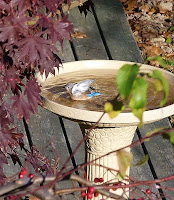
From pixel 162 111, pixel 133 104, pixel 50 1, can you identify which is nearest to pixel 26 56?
pixel 50 1

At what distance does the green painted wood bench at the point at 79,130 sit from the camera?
9.78 feet

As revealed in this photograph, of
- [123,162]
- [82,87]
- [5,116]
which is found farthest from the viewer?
[82,87]

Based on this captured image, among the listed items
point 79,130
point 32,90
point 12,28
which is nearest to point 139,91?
point 12,28

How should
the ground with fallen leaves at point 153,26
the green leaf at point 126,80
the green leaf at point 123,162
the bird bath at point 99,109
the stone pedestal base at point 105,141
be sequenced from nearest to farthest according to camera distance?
the green leaf at point 126,80 < the green leaf at point 123,162 < the bird bath at point 99,109 < the stone pedestal base at point 105,141 < the ground with fallen leaves at point 153,26

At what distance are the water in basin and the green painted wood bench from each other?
2.10 ft

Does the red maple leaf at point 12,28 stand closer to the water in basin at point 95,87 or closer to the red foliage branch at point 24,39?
the red foliage branch at point 24,39

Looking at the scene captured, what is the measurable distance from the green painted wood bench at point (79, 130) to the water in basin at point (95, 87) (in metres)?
0.64

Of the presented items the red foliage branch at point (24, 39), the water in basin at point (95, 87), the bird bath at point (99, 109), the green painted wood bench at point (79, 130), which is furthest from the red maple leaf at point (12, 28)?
the green painted wood bench at point (79, 130)

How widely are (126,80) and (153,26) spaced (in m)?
3.90

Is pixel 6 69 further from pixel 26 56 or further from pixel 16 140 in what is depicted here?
pixel 16 140

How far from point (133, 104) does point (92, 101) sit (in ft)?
4.41

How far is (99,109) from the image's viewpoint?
6.96 feet

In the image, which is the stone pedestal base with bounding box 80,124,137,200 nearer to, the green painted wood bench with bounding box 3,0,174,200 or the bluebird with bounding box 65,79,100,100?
the bluebird with bounding box 65,79,100,100

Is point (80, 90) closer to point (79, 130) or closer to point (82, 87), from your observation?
point (82, 87)
